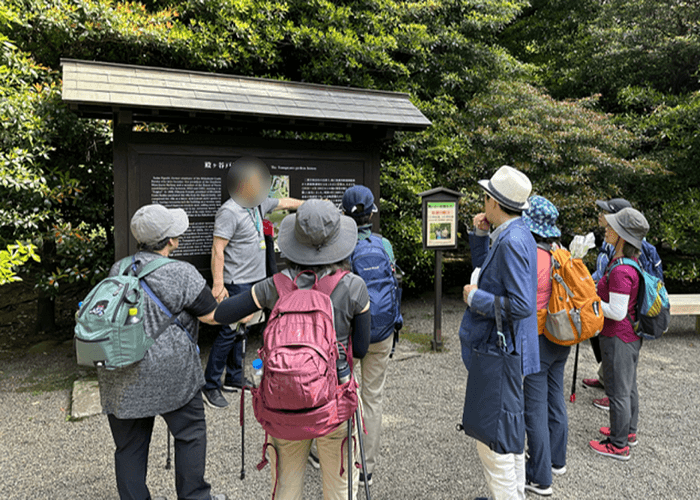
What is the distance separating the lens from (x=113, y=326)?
2.25 m

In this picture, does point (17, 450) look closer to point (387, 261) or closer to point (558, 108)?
point (387, 261)

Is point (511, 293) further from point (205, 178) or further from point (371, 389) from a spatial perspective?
point (205, 178)

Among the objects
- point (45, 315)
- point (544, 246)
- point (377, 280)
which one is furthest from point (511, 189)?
point (45, 315)

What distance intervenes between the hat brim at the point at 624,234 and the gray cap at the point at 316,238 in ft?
8.02

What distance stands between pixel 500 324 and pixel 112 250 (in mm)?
5146

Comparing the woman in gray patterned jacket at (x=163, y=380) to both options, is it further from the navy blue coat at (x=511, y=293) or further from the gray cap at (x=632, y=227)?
the gray cap at (x=632, y=227)

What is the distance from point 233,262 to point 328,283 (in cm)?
285

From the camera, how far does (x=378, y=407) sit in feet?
10.5

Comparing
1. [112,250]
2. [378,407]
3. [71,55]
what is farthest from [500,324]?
[71,55]

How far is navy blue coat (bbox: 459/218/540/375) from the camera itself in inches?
97.7

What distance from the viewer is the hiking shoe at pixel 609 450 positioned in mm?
3549

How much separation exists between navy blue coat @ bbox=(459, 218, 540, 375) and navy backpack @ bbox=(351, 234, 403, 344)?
52 cm

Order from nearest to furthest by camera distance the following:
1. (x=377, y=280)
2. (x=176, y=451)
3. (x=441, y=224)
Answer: (x=176, y=451) → (x=377, y=280) → (x=441, y=224)

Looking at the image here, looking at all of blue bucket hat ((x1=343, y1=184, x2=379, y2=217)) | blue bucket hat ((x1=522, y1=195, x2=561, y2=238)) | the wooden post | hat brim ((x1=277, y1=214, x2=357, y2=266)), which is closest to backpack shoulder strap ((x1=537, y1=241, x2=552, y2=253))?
blue bucket hat ((x1=522, y1=195, x2=561, y2=238))
